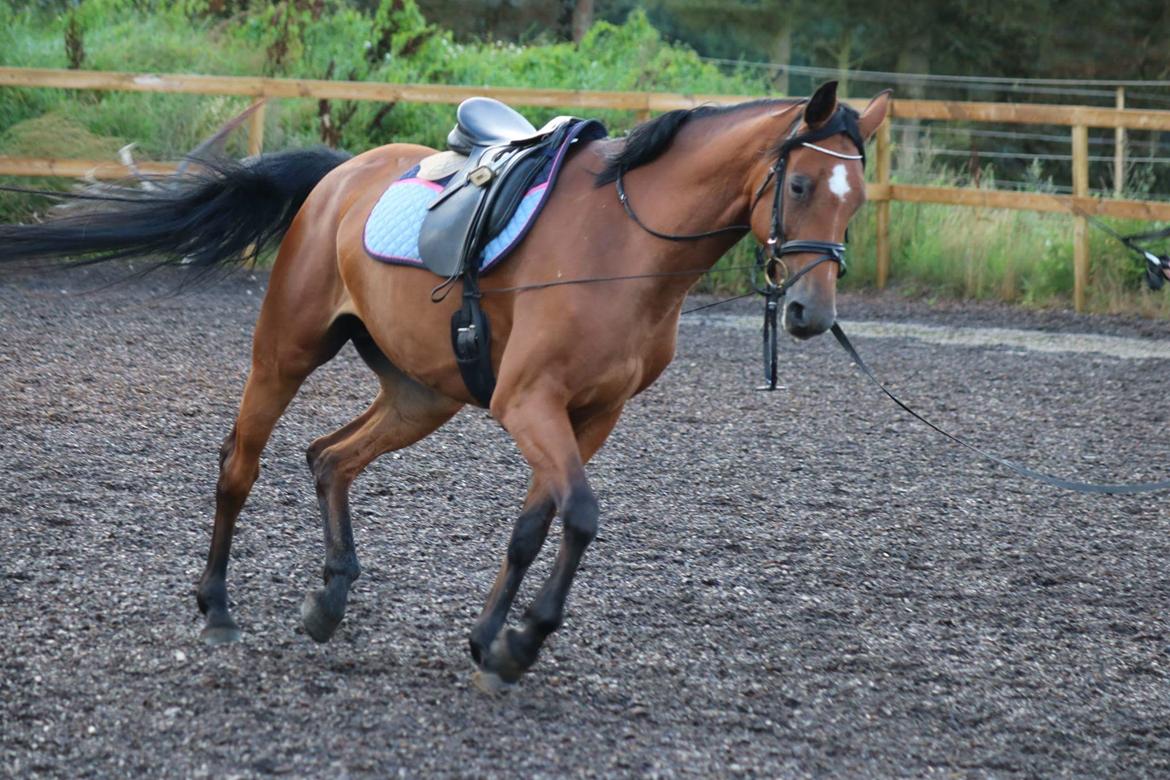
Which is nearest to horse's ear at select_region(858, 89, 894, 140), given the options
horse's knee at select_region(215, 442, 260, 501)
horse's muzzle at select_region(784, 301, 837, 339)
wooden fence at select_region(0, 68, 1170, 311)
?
horse's muzzle at select_region(784, 301, 837, 339)

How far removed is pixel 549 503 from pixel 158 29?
15.5 m

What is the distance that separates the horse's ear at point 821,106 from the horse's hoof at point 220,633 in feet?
7.50

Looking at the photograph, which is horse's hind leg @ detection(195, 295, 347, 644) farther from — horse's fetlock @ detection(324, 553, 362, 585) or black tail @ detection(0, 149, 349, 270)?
black tail @ detection(0, 149, 349, 270)

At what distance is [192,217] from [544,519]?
6.44ft

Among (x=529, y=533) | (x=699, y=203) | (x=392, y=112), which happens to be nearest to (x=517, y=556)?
(x=529, y=533)

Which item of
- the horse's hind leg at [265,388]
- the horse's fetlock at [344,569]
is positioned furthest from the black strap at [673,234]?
the horse's fetlock at [344,569]

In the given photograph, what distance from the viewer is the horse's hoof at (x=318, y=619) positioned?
425 centimetres

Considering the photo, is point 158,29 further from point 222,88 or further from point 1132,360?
point 1132,360

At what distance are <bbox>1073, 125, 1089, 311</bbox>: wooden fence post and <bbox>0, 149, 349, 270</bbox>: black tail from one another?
352 inches

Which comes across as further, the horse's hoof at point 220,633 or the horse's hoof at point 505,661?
the horse's hoof at point 220,633

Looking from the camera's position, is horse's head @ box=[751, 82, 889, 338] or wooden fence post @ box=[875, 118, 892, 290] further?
wooden fence post @ box=[875, 118, 892, 290]

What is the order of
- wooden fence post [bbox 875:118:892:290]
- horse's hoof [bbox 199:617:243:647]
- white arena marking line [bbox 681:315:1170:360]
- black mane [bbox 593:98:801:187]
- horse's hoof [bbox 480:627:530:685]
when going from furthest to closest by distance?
wooden fence post [bbox 875:118:892:290] < white arena marking line [bbox 681:315:1170:360] < horse's hoof [bbox 199:617:243:647] < black mane [bbox 593:98:801:187] < horse's hoof [bbox 480:627:530:685]

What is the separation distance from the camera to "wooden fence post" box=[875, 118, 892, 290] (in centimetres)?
1314

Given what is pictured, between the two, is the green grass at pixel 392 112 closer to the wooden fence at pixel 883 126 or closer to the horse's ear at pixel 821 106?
the wooden fence at pixel 883 126
